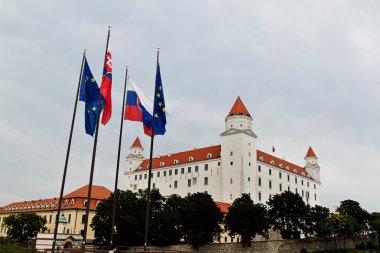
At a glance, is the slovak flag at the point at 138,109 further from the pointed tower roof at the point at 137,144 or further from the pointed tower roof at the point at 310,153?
the pointed tower roof at the point at 310,153

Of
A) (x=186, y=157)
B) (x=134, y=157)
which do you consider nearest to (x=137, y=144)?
(x=134, y=157)

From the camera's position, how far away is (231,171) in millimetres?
90000

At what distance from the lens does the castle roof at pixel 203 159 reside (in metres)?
98.5

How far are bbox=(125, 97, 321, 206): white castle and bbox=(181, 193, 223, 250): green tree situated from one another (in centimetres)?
2291

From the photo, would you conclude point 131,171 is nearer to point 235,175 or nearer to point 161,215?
point 235,175

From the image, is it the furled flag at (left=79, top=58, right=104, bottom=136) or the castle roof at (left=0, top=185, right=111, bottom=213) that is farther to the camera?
the castle roof at (left=0, top=185, right=111, bottom=213)

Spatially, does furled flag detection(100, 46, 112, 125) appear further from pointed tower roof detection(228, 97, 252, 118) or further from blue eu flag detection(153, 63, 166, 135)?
pointed tower roof detection(228, 97, 252, 118)

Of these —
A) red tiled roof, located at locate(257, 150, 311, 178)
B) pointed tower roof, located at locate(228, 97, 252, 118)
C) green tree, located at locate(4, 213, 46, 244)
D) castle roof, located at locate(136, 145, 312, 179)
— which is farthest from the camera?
red tiled roof, located at locate(257, 150, 311, 178)

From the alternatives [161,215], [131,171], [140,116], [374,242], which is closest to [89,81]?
[140,116]

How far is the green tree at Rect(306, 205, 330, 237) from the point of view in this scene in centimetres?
6228

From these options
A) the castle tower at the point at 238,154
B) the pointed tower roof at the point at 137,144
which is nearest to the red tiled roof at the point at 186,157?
the castle tower at the point at 238,154

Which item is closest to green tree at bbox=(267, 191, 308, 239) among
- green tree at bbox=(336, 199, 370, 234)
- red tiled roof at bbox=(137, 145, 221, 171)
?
green tree at bbox=(336, 199, 370, 234)

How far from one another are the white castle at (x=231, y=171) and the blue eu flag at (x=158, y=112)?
5881cm

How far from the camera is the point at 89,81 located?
26016 millimetres
